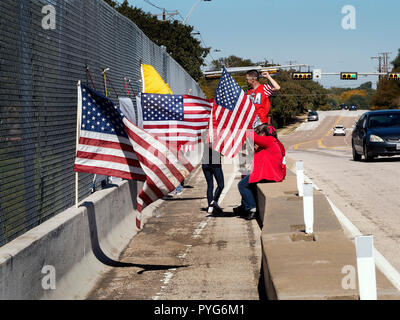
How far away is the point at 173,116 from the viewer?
11.6 metres

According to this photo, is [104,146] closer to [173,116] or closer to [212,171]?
[173,116]

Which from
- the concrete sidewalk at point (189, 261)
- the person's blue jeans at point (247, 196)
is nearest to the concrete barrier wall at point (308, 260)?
the concrete sidewalk at point (189, 261)

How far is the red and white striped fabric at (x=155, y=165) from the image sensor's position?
805 cm

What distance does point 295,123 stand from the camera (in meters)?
140

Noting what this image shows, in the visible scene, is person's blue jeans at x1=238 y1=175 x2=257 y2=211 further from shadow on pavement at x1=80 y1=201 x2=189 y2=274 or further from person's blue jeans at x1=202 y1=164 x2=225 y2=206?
shadow on pavement at x1=80 y1=201 x2=189 y2=274

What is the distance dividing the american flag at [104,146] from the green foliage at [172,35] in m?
73.3

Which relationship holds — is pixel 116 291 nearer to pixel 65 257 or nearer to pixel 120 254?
pixel 65 257

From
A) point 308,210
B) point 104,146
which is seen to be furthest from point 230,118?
point 308,210

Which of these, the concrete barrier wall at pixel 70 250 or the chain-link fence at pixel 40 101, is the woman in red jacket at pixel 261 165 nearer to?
the concrete barrier wall at pixel 70 250

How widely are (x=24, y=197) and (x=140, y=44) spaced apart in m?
11.6

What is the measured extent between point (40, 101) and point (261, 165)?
5.56m

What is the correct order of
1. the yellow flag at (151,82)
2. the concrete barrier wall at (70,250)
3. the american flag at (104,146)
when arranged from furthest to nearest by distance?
the yellow flag at (151,82), the american flag at (104,146), the concrete barrier wall at (70,250)

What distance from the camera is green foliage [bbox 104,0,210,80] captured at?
81750 millimetres
